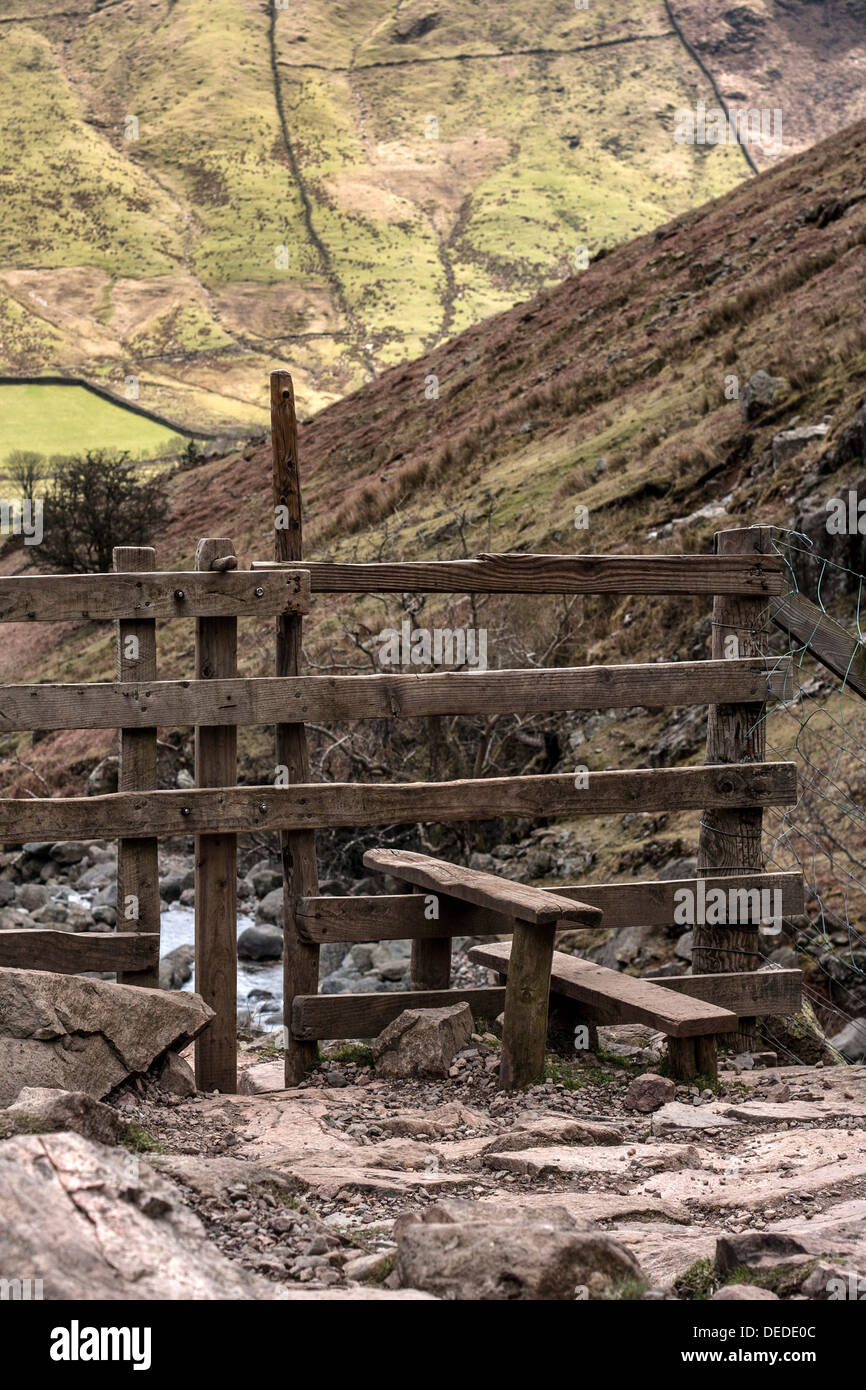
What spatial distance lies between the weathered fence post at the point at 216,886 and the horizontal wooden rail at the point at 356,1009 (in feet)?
1.09

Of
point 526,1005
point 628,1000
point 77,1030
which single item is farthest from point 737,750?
point 77,1030

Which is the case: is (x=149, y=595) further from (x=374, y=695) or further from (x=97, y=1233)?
(x=97, y=1233)

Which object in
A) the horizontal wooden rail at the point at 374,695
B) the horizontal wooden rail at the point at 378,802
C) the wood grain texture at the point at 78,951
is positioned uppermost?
the horizontal wooden rail at the point at 374,695

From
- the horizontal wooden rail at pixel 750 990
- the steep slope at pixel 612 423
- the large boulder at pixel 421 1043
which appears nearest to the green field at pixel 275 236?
the steep slope at pixel 612 423

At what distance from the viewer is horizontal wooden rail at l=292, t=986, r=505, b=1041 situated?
6016 mm

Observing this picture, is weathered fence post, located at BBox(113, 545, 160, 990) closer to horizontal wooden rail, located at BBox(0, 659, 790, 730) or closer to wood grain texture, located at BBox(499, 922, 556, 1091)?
horizontal wooden rail, located at BBox(0, 659, 790, 730)

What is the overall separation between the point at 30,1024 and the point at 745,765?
3497mm

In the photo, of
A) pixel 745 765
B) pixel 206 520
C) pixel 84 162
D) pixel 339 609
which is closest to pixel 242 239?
pixel 84 162

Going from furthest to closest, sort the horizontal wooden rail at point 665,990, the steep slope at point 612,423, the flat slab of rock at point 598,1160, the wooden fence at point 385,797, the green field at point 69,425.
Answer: the green field at point 69,425, the steep slope at point 612,423, the horizontal wooden rail at point 665,990, the wooden fence at point 385,797, the flat slab of rock at point 598,1160

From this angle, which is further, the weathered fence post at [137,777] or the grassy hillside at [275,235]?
the grassy hillside at [275,235]

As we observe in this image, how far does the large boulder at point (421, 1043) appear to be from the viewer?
5902mm

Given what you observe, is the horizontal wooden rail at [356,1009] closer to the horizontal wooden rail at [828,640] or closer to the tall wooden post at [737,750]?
the tall wooden post at [737,750]

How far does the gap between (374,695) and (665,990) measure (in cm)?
187
